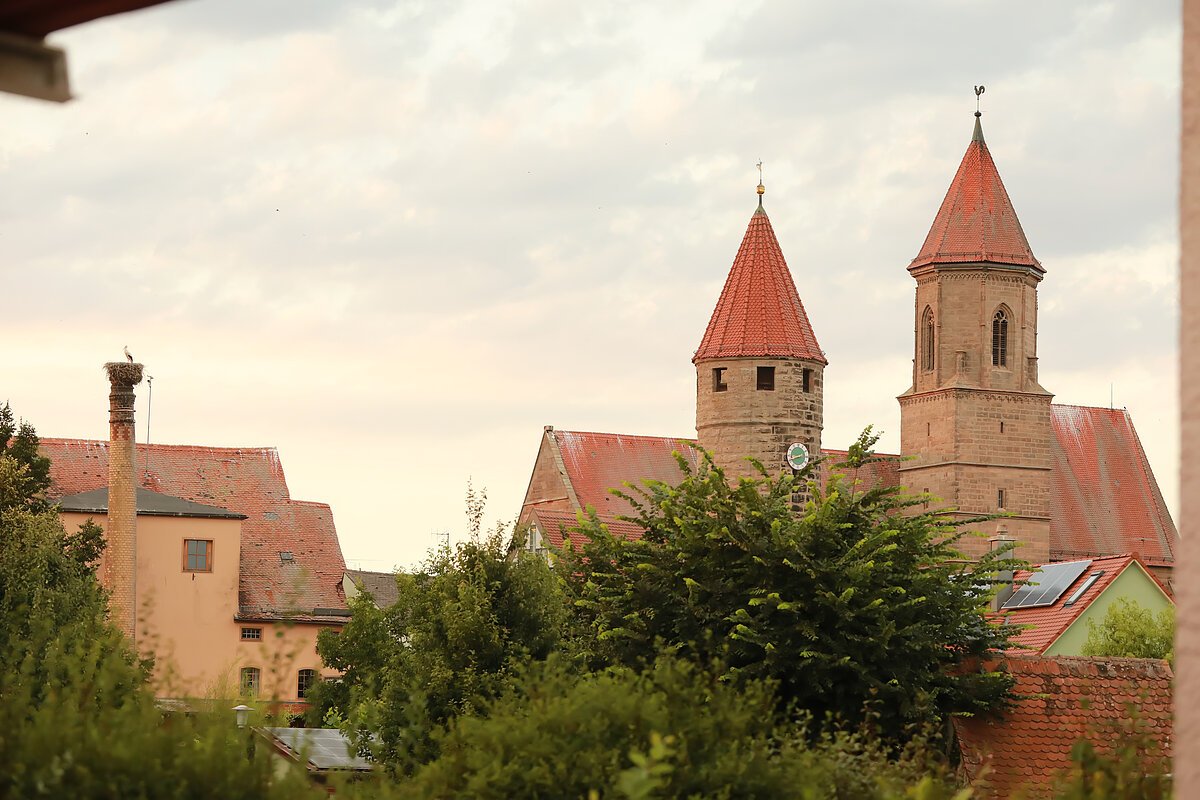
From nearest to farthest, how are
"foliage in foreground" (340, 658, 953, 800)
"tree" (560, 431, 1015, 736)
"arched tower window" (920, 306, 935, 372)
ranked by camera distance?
"foliage in foreground" (340, 658, 953, 800) < "tree" (560, 431, 1015, 736) < "arched tower window" (920, 306, 935, 372)

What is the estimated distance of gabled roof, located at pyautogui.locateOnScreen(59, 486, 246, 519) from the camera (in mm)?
51969

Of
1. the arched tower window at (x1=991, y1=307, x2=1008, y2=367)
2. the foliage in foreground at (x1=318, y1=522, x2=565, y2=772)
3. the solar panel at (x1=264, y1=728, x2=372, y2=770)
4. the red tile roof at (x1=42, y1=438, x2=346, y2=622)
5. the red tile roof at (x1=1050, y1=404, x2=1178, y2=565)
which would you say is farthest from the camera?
the red tile roof at (x1=1050, y1=404, x2=1178, y2=565)

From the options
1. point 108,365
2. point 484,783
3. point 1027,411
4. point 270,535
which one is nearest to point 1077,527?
point 1027,411

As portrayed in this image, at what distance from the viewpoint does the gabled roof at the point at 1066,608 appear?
145ft

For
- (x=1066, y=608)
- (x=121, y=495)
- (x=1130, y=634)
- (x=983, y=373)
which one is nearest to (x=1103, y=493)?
(x=983, y=373)

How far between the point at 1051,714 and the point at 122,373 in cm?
3044

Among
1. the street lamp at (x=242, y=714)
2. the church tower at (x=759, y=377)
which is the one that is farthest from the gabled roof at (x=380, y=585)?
the street lamp at (x=242, y=714)

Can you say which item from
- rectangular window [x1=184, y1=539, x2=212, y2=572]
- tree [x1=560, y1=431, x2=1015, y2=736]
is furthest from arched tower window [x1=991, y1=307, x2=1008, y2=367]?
tree [x1=560, y1=431, x2=1015, y2=736]

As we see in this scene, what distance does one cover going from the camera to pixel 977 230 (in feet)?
218

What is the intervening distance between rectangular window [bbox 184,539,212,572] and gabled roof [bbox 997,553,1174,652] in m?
22.6

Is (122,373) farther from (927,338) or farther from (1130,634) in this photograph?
(927,338)

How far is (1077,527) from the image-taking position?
68500 mm

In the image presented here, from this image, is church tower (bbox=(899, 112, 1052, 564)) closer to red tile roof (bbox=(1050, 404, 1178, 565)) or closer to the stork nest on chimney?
red tile roof (bbox=(1050, 404, 1178, 565))

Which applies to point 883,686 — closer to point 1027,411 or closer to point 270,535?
point 270,535
